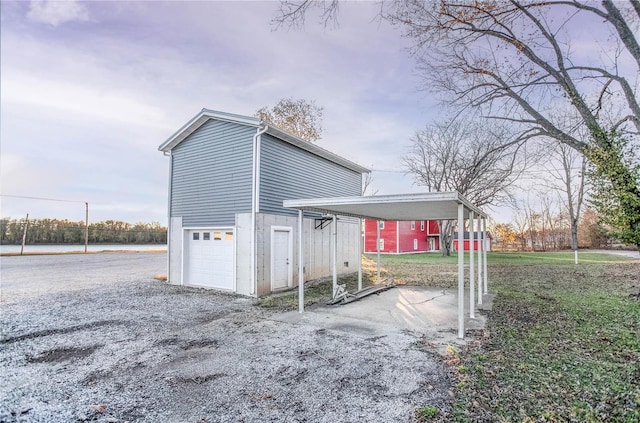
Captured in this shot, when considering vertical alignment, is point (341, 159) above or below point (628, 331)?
above

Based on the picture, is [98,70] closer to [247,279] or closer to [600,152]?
[247,279]

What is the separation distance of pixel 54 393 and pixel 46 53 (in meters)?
7.55

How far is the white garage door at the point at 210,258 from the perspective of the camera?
10.1 meters

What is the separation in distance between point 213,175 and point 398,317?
697 cm

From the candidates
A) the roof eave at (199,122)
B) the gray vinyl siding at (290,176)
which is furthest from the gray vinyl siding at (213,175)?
the gray vinyl siding at (290,176)

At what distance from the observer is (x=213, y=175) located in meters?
10.5

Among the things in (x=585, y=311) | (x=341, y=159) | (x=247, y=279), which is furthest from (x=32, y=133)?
(x=585, y=311)

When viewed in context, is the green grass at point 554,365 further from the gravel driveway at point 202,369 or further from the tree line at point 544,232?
the tree line at point 544,232

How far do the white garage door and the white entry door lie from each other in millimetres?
1260

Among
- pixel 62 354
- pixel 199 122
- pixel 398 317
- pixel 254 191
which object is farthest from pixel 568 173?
pixel 62 354

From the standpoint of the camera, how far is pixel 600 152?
8547mm

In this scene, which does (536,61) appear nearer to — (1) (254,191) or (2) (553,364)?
(2) (553,364)

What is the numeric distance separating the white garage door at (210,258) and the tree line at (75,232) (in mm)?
24199

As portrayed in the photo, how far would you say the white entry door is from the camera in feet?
32.7
